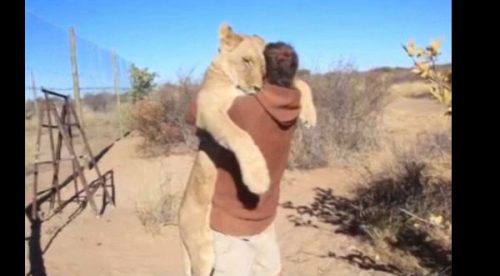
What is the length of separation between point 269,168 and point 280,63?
0.46 meters

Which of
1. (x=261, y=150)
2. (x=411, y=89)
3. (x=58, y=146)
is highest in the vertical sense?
(x=411, y=89)

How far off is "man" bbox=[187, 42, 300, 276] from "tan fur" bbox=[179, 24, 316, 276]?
4 centimetres

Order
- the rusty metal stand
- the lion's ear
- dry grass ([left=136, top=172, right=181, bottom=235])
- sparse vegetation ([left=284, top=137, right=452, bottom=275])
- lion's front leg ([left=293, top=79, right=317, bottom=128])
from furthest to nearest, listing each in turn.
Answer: dry grass ([left=136, top=172, right=181, bottom=235]) < the rusty metal stand < sparse vegetation ([left=284, top=137, right=452, bottom=275]) < lion's front leg ([left=293, top=79, right=317, bottom=128]) < the lion's ear

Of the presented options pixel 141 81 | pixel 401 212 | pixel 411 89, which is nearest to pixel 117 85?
pixel 141 81

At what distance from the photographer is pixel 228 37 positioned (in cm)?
225

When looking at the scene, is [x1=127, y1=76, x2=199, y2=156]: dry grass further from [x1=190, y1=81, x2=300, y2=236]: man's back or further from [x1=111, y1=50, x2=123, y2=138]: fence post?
[x1=190, y1=81, x2=300, y2=236]: man's back

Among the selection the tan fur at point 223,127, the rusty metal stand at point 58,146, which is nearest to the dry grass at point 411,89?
the rusty metal stand at point 58,146

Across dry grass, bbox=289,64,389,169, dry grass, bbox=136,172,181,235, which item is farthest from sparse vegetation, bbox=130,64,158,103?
dry grass, bbox=136,172,181,235

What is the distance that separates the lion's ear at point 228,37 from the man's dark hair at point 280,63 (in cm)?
14

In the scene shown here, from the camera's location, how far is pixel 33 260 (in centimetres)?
618

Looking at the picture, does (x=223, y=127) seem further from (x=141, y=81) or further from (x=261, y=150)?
(x=141, y=81)

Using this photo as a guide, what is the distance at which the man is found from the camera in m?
2.21

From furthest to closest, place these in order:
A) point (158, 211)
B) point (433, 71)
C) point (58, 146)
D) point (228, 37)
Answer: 1. point (58, 146)
2. point (158, 211)
3. point (433, 71)
4. point (228, 37)
